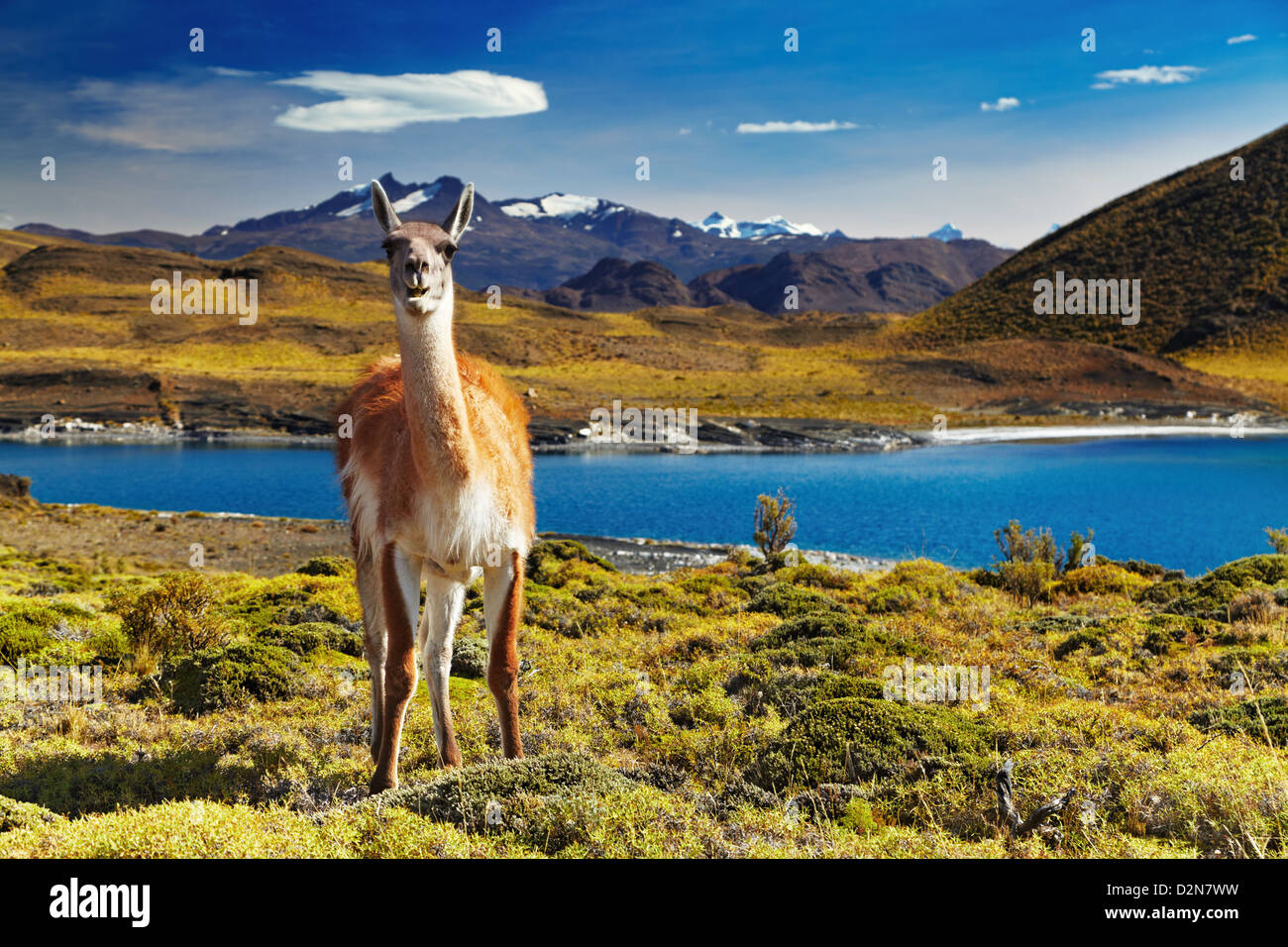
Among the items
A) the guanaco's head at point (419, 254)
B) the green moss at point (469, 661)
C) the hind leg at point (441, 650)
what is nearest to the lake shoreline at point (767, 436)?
the green moss at point (469, 661)

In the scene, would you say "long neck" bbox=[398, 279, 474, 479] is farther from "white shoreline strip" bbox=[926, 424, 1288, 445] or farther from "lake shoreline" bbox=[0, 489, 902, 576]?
"white shoreline strip" bbox=[926, 424, 1288, 445]

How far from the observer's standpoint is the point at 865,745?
5.61 metres

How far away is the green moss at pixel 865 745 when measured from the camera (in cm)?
543

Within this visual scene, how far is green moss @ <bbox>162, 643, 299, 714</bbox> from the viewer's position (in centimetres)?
718

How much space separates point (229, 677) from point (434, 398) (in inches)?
172

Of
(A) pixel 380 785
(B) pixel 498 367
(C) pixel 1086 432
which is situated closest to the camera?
(A) pixel 380 785

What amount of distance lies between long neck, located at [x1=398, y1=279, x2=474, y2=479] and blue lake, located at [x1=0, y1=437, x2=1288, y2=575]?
16166 millimetres

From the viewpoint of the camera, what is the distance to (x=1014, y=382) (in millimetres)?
76500

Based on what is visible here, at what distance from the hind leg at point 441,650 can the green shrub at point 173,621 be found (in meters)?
5.08

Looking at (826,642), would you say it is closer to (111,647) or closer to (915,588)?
(915,588)

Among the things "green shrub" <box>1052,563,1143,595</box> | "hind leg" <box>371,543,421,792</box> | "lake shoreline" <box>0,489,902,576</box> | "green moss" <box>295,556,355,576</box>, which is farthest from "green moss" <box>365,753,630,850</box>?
"lake shoreline" <box>0,489,902,576</box>

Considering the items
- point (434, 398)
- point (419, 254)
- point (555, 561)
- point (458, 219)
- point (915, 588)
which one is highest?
point (458, 219)

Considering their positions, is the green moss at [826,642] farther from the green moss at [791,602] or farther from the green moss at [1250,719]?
the green moss at [1250,719]

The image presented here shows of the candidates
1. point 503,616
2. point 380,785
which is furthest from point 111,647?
point 503,616
